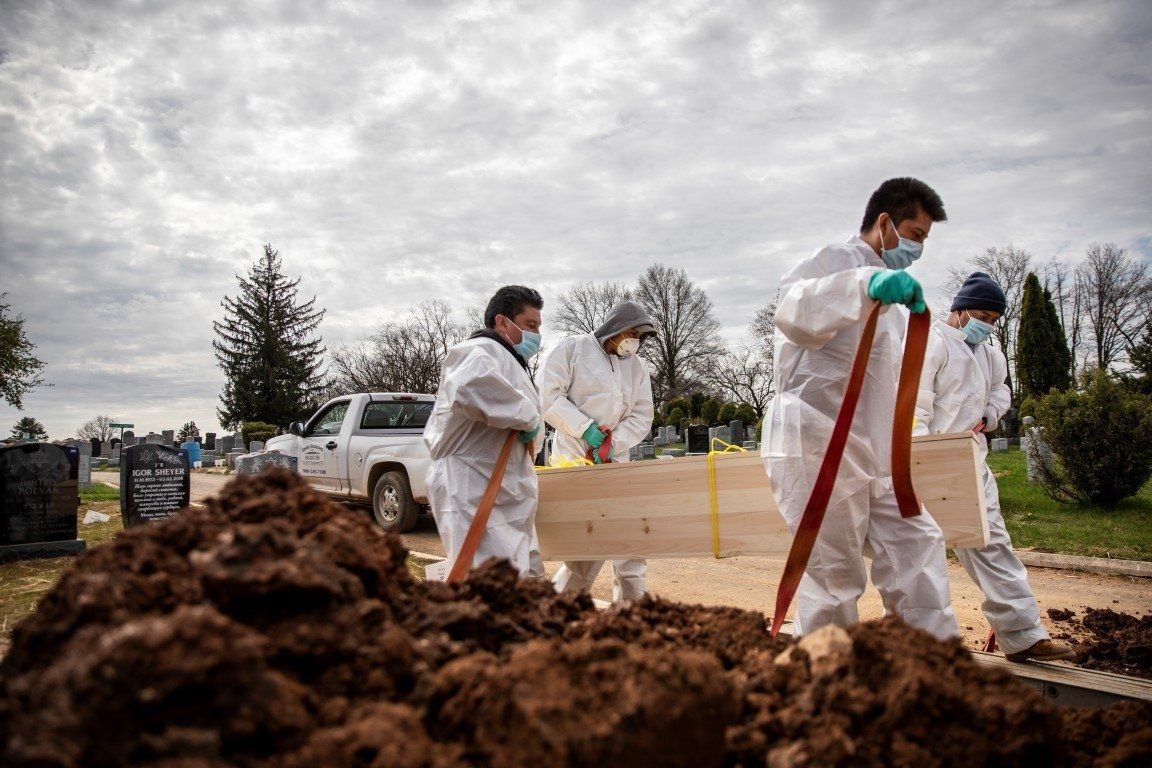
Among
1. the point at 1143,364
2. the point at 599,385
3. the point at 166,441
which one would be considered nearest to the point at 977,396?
the point at 599,385

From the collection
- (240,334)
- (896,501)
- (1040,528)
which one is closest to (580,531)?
(896,501)

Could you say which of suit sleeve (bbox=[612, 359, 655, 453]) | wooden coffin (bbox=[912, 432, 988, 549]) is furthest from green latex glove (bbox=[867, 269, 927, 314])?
suit sleeve (bbox=[612, 359, 655, 453])

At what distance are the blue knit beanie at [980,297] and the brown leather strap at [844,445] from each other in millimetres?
3342

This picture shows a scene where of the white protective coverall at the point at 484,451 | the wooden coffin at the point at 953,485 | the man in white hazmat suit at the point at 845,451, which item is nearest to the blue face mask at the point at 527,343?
the white protective coverall at the point at 484,451

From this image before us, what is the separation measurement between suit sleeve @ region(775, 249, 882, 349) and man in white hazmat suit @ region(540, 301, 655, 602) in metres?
2.47

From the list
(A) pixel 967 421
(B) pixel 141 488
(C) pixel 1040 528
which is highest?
(A) pixel 967 421

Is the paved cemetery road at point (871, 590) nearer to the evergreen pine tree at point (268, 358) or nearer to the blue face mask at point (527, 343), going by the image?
the blue face mask at point (527, 343)

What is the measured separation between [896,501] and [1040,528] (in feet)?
24.4

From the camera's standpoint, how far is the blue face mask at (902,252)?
344 cm

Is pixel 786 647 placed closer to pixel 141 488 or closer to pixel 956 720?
pixel 956 720

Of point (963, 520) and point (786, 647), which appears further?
point (963, 520)

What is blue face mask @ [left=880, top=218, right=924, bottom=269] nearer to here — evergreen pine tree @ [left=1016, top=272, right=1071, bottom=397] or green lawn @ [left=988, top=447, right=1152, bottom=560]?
green lawn @ [left=988, top=447, right=1152, bottom=560]

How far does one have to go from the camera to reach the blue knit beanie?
5.54 metres

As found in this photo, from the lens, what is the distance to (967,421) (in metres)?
5.28
